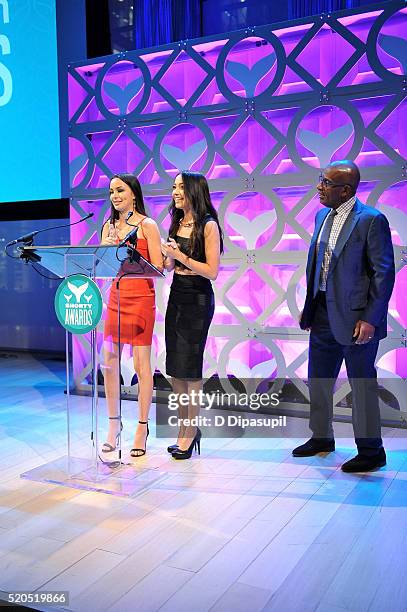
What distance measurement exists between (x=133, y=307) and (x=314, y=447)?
4.27ft

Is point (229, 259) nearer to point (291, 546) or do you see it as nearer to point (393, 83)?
point (393, 83)

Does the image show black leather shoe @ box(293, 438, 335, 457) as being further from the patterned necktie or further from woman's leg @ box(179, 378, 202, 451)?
the patterned necktie

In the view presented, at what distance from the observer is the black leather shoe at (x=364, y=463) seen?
10.7ft

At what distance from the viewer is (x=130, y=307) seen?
3367 mm

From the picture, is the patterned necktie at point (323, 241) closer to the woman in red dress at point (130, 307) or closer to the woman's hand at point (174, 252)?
the woman's hand at point (174, 252)

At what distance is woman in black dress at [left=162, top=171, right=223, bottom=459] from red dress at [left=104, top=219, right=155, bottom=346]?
0.43 feet

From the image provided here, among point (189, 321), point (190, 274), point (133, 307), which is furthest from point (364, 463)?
point (133, 307)

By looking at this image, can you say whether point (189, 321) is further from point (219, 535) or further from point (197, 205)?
point (219, 535)

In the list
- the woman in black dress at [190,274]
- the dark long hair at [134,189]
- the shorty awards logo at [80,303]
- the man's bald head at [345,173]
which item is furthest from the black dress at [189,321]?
the man's bald head at [345,173]

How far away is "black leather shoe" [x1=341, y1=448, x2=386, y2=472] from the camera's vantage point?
325cm

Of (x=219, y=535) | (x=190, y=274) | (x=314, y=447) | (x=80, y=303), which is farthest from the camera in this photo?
(x=314, y=447)
